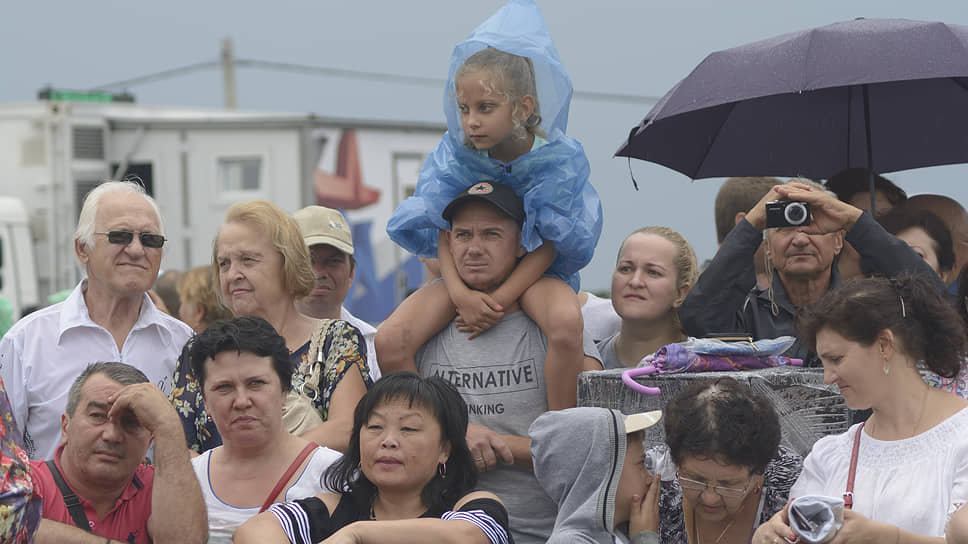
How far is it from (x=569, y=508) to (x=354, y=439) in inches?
27.0

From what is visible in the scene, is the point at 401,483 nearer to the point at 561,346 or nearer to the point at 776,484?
the point at 561,346

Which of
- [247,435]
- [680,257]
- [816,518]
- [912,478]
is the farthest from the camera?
[680,257]

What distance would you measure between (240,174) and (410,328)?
1044 cm

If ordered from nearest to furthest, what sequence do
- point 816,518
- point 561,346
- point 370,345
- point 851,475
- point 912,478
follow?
1. point 816,518
2. point 912,478
3. point 851,475
4. point 561,346
5. point 370,345

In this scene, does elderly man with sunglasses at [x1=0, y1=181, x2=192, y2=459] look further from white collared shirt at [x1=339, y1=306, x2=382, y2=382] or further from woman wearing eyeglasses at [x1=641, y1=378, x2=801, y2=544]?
woman wearing eyeglasses at [x1=641, y1=378, x2=801, y2=544]

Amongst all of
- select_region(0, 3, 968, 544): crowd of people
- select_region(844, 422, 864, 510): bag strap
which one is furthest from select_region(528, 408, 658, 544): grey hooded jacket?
select_region(844, 422, 864, 510): bag strap

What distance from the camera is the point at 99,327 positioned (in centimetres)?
420

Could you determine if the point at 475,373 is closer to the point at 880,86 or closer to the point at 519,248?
the point at 519,248

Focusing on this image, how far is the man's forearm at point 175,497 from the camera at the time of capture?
11.1 feet

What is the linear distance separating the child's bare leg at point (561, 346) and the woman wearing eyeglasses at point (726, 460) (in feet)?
1.44

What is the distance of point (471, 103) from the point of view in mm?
3938

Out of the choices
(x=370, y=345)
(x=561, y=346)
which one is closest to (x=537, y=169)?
(x=561, y=346)

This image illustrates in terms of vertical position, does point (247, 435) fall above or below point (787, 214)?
below

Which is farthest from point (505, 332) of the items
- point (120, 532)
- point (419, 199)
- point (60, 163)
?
point (60, 163)
